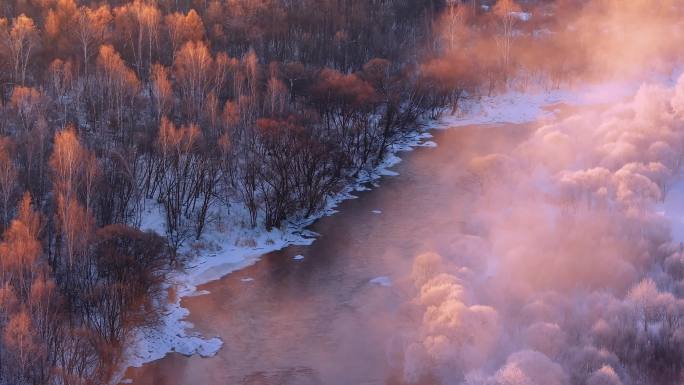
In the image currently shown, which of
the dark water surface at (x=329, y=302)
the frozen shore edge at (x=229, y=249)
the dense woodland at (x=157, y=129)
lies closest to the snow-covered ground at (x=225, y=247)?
the frozen shore edge at (x=229, y=249)

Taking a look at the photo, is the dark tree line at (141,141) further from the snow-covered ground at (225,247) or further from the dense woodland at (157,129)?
the snow-covered ground at (225,247)

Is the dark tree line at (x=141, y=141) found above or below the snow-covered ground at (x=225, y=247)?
above

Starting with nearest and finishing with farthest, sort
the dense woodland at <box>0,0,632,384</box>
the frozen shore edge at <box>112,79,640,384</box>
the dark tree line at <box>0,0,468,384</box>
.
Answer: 1. the dark tree line at <box>0,0,468,384</box>
2. the dense woodland at <box>0,0,632,384</box>
3. the frozen shore edge at <box>112,79,640,384</box>

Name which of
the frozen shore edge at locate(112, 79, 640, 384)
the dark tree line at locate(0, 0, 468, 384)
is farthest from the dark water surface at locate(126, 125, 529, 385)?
the dark tree line at locate(0, 0, 468, 384)

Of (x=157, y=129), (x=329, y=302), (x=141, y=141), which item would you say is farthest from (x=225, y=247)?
(x=157, y=129)

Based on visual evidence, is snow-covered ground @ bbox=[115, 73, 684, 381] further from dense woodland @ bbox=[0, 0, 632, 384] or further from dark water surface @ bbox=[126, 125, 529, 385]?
dense woodland @ bbox=[0, 0, 632, 384]

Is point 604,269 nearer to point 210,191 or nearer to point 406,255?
point 406,255

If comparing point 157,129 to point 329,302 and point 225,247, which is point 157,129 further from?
point 329,302
